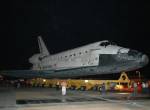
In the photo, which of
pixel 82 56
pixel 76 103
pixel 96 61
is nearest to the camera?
pixel 76 103

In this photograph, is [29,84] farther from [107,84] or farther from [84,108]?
[84,108]

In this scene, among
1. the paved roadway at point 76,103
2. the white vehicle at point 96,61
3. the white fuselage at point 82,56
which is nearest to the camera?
the paved roadway at point 76,103

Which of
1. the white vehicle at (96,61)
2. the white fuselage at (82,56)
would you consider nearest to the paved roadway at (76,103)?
the white vehicle at (96,61)

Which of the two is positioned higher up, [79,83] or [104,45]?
[104,45]

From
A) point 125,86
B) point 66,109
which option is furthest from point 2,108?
point 125,86

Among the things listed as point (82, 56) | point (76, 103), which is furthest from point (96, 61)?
point (76, 103)

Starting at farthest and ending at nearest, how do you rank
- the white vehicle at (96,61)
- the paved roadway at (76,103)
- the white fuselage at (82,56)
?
1. the white fuselage at (82,56)
2. the white vehicle at (96,61)
3. the paved roadway at (76,103)

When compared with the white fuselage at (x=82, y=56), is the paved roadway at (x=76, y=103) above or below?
below

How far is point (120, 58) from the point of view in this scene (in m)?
29.7

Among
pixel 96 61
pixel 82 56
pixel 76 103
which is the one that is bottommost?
pixel 76 103

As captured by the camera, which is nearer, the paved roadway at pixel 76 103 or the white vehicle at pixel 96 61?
the paved roadway at pixel 76 103

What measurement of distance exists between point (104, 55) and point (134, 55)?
124 inches

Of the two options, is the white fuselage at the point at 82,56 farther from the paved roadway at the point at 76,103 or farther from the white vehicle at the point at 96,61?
the paved roadway at the point at 76,103

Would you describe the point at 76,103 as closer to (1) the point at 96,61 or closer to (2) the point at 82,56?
(1) the point at 96,61
